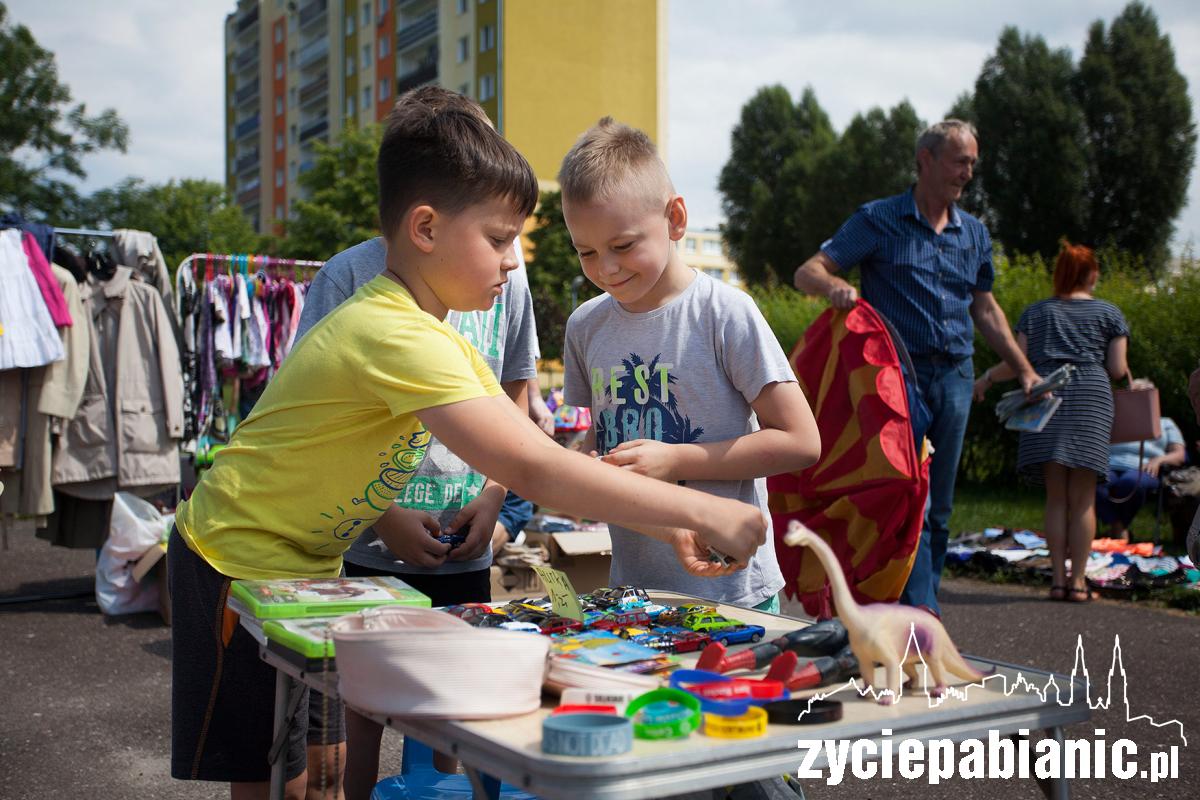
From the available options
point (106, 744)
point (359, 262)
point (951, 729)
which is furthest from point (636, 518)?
point (106, 744)

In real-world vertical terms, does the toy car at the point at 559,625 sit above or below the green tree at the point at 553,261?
below

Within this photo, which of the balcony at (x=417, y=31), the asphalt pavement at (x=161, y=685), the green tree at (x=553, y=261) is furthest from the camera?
the balcony at (x=417, y=31)

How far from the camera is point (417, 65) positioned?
45.8m

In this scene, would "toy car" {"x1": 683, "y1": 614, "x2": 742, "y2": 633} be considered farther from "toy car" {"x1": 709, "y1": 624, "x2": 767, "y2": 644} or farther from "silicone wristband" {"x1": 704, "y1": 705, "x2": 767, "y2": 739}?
"silicone wristband" {"x1": 704, "y1": 705, "x2": 767, "y2": 739}

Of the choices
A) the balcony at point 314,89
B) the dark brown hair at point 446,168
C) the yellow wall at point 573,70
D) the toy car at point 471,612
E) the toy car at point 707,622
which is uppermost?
the balcony at point 314,89

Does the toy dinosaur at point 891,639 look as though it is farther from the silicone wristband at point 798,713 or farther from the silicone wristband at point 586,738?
the silicone wristband at point 586,738

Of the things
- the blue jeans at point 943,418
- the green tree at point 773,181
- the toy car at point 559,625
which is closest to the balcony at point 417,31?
the green tree at point 773,181

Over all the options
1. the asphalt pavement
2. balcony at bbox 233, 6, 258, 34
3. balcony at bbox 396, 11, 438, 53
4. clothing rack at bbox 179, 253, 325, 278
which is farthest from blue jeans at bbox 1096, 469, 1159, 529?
balcony at bbox 233, 6, 258, 34

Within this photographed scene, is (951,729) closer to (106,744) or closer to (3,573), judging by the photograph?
(106,744)

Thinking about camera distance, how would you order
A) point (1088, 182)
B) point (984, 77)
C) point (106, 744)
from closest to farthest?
point (106, 744)
point (1088, 182)
point (984, 77)

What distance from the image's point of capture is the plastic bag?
5938 mm

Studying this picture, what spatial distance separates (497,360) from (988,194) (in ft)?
109

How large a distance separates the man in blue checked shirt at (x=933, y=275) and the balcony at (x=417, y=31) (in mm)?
42218

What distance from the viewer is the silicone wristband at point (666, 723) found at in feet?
3.59
